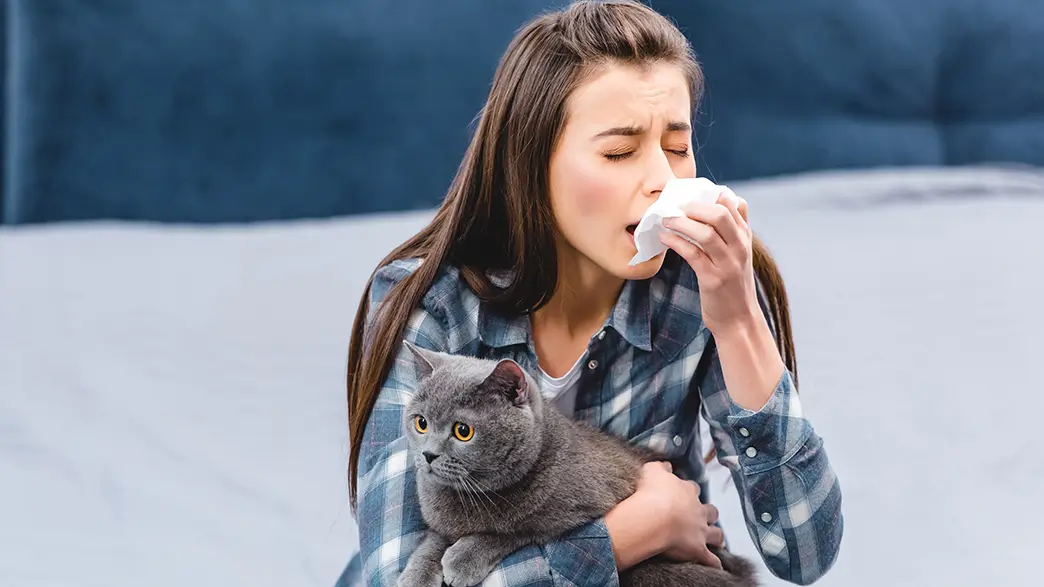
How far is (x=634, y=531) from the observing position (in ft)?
A: 3.18

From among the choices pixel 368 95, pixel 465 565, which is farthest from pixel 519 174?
pixel 368 95

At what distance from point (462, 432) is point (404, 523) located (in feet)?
0.47

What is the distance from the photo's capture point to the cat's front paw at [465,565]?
2.99ft

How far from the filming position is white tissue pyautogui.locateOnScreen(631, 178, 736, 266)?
960 mm

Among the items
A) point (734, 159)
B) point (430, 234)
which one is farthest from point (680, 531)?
point (734, 159)

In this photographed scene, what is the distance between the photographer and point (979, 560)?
1435 millimetres

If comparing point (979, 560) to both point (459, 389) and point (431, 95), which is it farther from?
point (431, 95)

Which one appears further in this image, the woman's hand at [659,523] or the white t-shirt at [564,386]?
the white t-shirt at [564,386]

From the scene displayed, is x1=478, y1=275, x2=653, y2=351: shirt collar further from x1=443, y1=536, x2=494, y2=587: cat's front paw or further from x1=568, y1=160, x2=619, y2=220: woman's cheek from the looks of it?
x1=443, y1=536, x2=494, y2=587: cat's front paw

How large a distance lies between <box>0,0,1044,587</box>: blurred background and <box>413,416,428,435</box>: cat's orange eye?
0.64 m

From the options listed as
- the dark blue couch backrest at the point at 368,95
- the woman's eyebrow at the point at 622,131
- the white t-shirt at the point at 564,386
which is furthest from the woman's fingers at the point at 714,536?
the dark blue couch backrest at the point at 368,95

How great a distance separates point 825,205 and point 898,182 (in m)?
0.20

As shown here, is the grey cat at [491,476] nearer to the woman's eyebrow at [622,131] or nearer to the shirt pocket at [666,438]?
the shirt pocket at [666,438]

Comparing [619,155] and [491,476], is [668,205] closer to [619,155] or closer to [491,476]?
[619,155]
